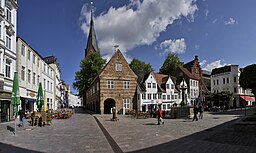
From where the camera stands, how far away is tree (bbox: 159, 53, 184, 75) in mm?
76438

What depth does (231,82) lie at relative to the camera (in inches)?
2665

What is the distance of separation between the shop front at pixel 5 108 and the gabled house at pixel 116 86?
64.5ft

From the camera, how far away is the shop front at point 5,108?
79.1 feet

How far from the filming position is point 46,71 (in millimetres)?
47812

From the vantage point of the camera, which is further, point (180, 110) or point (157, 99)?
point (157, 99)

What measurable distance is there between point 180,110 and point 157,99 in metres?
21.3

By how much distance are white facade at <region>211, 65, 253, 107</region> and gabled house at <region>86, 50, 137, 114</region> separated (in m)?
32.4

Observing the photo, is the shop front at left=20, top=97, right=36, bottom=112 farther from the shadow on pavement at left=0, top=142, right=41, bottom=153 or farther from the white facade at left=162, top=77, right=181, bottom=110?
the white facade at left=162, top=77, right=181, bottom=110

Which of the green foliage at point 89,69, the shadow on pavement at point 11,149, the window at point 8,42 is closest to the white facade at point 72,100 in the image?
the green foliage at point 89,69

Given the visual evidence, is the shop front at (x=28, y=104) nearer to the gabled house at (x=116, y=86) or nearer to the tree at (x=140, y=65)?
the gabled house at (x=116, y=86)

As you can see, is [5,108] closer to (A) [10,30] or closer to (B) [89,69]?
(A) [10,30]

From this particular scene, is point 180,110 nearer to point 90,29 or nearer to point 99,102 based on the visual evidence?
point 99,102

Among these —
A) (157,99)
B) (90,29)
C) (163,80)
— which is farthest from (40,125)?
(90,29)

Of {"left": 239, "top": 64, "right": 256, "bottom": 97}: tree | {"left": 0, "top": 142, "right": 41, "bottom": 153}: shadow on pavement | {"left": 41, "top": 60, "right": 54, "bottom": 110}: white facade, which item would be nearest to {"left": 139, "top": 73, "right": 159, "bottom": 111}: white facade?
{"left": 41, "top": 60, "right": 54, "bottom": 110}: white facade
